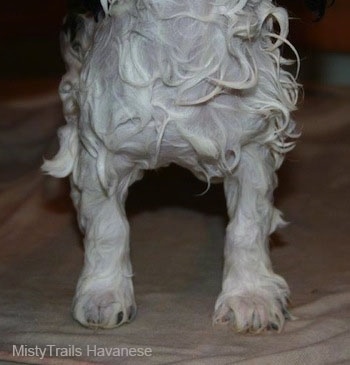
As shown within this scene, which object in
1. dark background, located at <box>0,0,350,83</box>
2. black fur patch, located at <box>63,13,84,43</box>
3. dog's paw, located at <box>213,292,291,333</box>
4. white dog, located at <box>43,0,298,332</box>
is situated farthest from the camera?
dark background, located at <box>0,0,350,83</box>

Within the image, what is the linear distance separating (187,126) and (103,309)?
1.37ft

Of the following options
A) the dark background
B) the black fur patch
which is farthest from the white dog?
the dark background

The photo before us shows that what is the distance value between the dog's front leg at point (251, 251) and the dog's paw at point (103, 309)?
18 centimetres

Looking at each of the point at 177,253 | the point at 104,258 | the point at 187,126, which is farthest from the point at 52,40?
the point at 187,126

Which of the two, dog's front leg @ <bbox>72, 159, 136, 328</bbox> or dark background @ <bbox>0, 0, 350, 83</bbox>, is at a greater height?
dog's front leg @ <bbox>72, 159, 136, 328</bbox>

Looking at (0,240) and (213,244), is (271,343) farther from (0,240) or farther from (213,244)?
(0,240)

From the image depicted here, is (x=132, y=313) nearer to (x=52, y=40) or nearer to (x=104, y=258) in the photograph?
(x=104, y=258)

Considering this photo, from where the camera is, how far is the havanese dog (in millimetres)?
2008

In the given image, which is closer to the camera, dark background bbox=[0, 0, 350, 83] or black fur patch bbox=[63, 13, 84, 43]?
black fur patch bbox=[63, 13, 84, 43]

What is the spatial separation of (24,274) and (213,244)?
0.48 metres

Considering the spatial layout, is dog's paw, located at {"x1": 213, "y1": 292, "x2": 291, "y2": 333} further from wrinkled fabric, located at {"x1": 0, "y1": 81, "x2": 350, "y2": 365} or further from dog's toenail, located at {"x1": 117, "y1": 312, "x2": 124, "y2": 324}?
dog's toenail, located at {"x1": 117, "y1": 312, "x2": 124, "y2": 324}

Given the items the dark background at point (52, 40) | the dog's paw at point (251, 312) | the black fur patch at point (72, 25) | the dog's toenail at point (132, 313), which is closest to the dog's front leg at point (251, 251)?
the dog's paw at point (251, 312)

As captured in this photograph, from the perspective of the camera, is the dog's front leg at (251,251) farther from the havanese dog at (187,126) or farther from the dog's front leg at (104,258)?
the dog's front leg at (104,258)

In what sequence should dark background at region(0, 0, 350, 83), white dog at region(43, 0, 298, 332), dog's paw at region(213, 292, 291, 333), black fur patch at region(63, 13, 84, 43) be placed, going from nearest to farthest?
white dog at region(43, 0, 298, 332) < dog's paw at region(213, 292, 291, 333) < black fur patch at region(63, 13, 84, 43) < dark background at region(0, 0, 350, 83)
